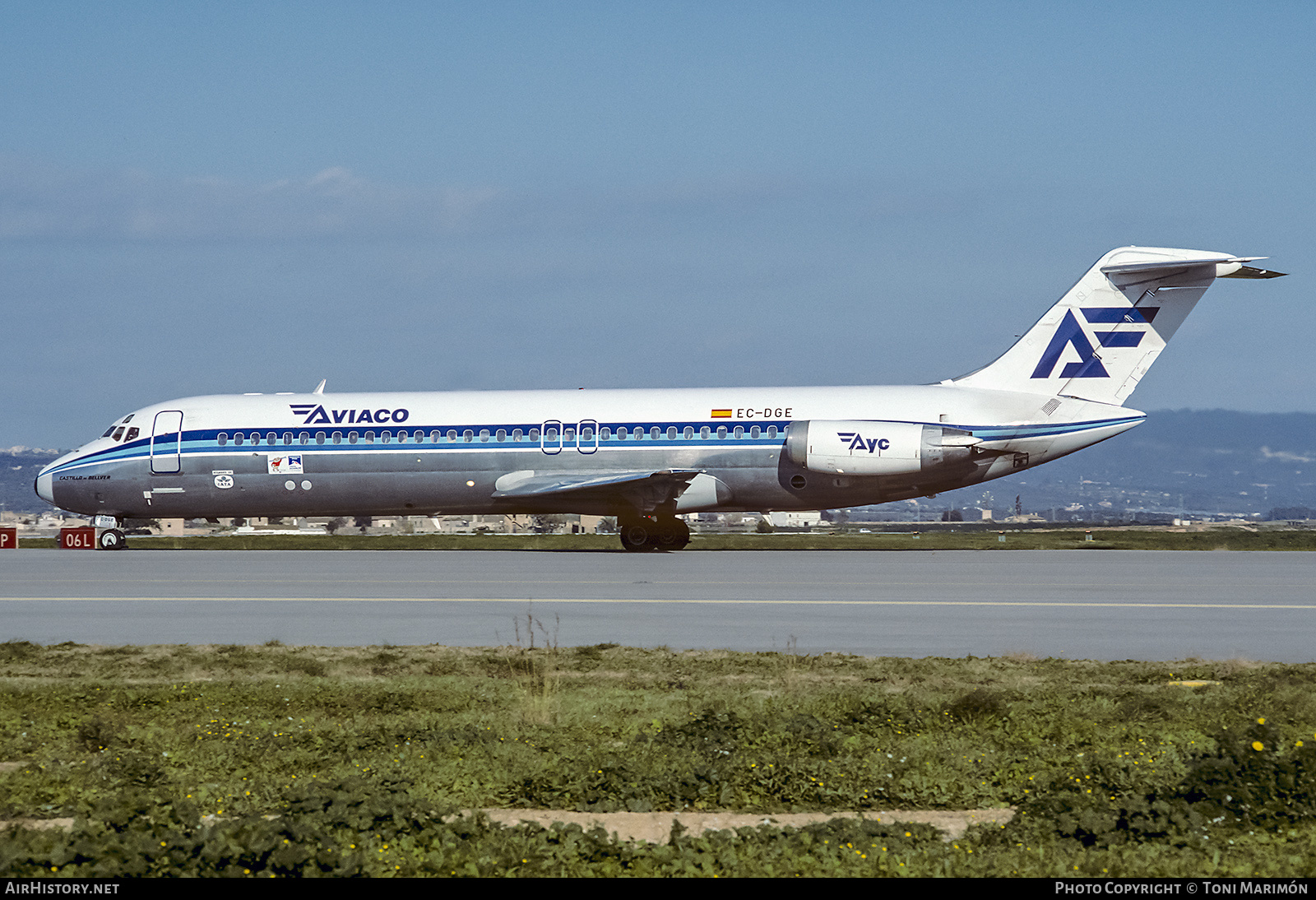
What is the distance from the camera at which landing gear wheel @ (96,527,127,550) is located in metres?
36.9

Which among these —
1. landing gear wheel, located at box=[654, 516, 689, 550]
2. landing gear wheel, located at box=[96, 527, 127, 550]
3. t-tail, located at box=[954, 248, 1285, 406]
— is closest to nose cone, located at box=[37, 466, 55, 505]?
landing gear wheel, located at box=[96, 527, 127, 550]

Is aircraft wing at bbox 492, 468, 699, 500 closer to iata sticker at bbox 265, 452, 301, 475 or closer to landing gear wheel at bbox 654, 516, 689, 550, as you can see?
landing gear wheel at bbox 654, 516, 689, 550

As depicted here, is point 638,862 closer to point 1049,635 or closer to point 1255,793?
point 1255,793

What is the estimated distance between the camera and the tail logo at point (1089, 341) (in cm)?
3180

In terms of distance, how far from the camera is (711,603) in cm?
1938

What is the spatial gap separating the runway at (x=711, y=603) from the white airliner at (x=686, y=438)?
283 cm

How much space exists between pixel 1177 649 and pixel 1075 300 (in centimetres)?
1983

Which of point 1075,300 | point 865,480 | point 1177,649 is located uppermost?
point 1075,300

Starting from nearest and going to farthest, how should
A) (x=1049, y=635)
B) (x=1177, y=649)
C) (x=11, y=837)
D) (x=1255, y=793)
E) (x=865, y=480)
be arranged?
(x=11, y=837) < (x=1255, y=793) < (x=1177, y=649) < (x=1049, y=635) < (x=865, y=480)

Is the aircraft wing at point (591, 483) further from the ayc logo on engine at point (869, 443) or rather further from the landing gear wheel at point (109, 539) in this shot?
the landing gear wheel at point (109, 539)

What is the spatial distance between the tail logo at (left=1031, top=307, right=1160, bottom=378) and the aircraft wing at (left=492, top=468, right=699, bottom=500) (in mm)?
10099

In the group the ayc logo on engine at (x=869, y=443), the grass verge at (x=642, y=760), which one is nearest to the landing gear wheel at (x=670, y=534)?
the ayc logo on engine at (x=869, y=443)
